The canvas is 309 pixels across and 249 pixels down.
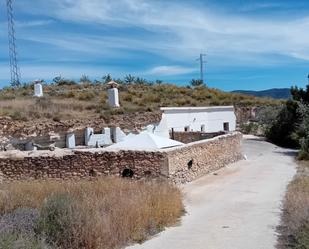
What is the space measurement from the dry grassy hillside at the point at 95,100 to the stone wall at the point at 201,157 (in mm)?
8746

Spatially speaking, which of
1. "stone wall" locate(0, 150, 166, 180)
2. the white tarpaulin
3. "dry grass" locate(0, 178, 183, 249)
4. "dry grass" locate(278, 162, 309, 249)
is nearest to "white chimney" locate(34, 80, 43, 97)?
the white tarpaulin

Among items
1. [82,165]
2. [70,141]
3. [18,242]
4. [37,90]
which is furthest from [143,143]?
[37,90]

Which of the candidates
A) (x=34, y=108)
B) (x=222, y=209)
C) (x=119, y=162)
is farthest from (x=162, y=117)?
(x=222, y=209)

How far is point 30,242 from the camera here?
6625mm

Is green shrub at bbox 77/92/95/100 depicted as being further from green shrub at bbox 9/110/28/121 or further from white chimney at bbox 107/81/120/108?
green shrub at bbox 9/110/28/121

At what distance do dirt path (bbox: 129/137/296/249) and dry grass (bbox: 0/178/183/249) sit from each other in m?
0.38

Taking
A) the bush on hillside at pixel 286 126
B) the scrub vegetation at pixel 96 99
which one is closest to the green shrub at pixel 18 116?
the scrub vegetation at pixel 96 99

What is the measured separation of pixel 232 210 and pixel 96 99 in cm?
2660

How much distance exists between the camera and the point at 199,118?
118 ft

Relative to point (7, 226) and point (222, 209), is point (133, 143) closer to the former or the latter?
point (222, 209)

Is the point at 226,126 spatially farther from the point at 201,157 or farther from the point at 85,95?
the point at 201,157

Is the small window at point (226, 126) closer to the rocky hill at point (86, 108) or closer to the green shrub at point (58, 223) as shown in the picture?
the rocky hill at point (86, 108)

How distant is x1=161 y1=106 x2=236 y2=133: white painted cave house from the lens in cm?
3312

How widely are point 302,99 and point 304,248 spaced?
→ 2838 cm
